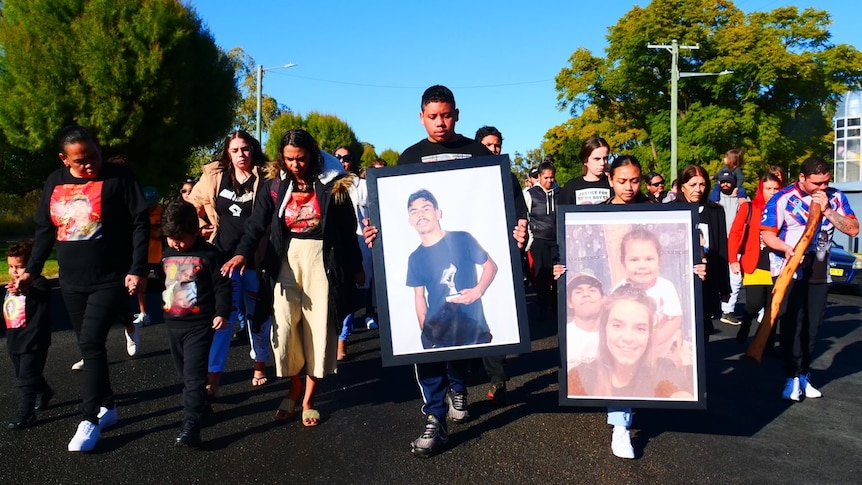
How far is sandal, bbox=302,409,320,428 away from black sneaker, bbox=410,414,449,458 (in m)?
0.82

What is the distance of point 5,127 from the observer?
17.2 meters

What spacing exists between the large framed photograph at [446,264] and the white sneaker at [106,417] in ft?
6.60

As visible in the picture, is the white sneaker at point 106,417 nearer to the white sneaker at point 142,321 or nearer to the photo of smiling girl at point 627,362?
the photo of smiling girl at point 627,362

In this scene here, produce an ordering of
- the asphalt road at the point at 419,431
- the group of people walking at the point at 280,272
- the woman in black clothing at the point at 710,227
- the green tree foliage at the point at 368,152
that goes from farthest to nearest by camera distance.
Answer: the green tree foliage at the point at 368,152 → the woman in black clothing at the point at 710,227 → the group of people walking at the point at 280,272 → the asphalt road at the point at 419,431

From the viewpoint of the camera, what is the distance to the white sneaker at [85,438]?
12.6 ft

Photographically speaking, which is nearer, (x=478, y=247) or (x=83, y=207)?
(x=478, y=247)

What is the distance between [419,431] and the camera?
4.25 meters

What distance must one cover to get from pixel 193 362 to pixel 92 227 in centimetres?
105

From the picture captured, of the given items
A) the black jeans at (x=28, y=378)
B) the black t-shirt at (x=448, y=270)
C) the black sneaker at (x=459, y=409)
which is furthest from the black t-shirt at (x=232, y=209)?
the black sneaker at (x=459, y=409)

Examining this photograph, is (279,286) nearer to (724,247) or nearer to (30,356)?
(30,356)

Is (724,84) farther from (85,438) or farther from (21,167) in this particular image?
(85,438)

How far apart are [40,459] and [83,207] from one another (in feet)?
4.92

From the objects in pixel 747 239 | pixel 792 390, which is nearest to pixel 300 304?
pixel 792 390

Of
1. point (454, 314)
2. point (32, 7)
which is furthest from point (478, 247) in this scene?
point (32, 7)
